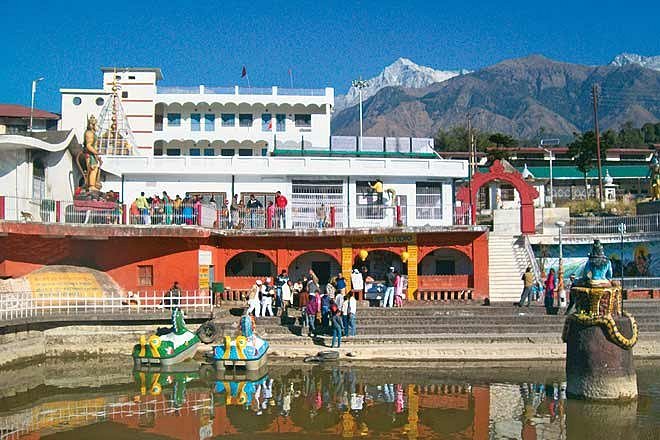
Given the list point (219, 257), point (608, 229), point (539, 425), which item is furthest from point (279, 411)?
point (608, 229)

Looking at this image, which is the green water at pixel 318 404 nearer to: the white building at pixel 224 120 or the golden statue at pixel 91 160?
the golden statue at pixel 91 160

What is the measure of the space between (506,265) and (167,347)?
1504 cm

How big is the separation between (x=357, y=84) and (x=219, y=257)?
82.8 ft

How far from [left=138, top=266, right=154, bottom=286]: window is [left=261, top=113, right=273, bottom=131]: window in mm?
22403

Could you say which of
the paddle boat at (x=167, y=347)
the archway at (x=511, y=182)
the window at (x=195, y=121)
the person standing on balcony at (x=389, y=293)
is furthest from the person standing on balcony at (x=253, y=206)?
the window at (x=195, y=121)

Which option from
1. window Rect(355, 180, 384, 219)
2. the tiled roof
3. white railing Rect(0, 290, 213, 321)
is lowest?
white railing Rect(0, 290, 213, 321)

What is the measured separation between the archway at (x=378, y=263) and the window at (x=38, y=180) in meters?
13.2

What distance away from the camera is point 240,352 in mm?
20641

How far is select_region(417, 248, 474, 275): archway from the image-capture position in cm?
3234

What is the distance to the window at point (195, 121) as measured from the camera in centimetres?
4869

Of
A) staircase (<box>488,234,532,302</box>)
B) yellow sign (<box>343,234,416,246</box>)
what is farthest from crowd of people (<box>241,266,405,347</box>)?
staircase (<box>488,234,532,302</box>)

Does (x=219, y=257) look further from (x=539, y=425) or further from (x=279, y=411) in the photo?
(x=539, y=425)

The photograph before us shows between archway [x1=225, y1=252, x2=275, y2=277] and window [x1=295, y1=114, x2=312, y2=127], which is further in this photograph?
window [x1=295, y1=114, x2=312, y2=127]

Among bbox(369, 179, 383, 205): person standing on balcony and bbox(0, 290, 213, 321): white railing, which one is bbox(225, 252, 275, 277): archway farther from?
bbox(369, 179, 383, 205): person standing on balcony
